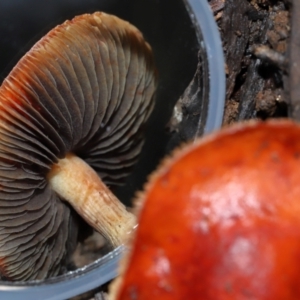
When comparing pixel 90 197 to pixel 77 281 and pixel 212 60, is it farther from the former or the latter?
pixel 212 60

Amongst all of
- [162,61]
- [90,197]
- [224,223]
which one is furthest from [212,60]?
[224,223]

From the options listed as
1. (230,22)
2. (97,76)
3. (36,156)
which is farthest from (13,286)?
(230,22)

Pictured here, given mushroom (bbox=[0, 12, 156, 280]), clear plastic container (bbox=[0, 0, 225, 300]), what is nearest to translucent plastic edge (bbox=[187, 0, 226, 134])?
clear plastic container (bbox=[0, 0, 225, 300])

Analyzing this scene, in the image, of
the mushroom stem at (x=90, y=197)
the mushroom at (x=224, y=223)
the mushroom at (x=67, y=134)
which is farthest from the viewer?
the mushroom stem at (x=90, y=197)

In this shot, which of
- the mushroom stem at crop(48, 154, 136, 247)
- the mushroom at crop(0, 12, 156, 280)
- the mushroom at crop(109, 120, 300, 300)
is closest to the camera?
the mushroom at crop(109, 120, 300, 300)

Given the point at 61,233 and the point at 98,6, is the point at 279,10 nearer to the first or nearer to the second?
the point at 98,6

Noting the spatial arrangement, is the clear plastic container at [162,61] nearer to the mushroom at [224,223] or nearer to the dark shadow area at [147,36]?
the dark shadow area at [147,36]

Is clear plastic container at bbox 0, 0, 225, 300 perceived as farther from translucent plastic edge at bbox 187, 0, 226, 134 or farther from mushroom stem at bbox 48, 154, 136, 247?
mushroom stem at bbox 48, 154, 136, 247

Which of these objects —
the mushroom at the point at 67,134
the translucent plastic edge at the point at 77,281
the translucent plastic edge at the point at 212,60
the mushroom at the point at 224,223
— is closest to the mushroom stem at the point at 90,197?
the mushroom at the point at 67,134
